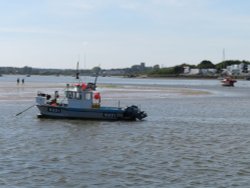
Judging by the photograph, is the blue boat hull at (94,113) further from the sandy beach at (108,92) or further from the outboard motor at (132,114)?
the sandy beach at (108,92)

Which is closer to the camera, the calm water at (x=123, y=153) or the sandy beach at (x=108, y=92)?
the calm water at (x=123, y=153)

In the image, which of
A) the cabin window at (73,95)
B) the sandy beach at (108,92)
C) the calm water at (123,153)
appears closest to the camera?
the calm water at (123,153)

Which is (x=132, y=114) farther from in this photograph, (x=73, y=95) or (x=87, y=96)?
(x=73, y=95)

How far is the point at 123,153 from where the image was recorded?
25422mm

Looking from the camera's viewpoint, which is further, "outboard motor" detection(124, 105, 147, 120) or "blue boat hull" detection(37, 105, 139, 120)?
"outboard motor" detection(124, 105, 147, 120)

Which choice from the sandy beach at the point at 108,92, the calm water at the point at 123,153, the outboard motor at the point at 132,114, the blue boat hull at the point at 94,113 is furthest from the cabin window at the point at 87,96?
the sandy beach at the point at 108,92

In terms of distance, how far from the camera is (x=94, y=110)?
135 feet

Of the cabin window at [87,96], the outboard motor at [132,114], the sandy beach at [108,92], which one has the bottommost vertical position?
the sandy beach at [108,92]

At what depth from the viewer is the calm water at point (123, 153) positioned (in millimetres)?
19984

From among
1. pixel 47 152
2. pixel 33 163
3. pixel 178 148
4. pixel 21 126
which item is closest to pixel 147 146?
pixel 178 148

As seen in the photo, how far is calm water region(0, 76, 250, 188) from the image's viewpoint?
65.6ft

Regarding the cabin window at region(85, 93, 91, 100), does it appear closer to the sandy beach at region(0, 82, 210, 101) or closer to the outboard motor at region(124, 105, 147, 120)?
the outboard motor at region(124, 105, 147, 120)

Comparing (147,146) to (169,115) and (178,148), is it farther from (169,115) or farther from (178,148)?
(169,115)

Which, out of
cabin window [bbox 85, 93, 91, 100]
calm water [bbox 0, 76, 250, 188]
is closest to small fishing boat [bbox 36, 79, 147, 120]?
cabin window [bbox 85, 93, 91, 100]
